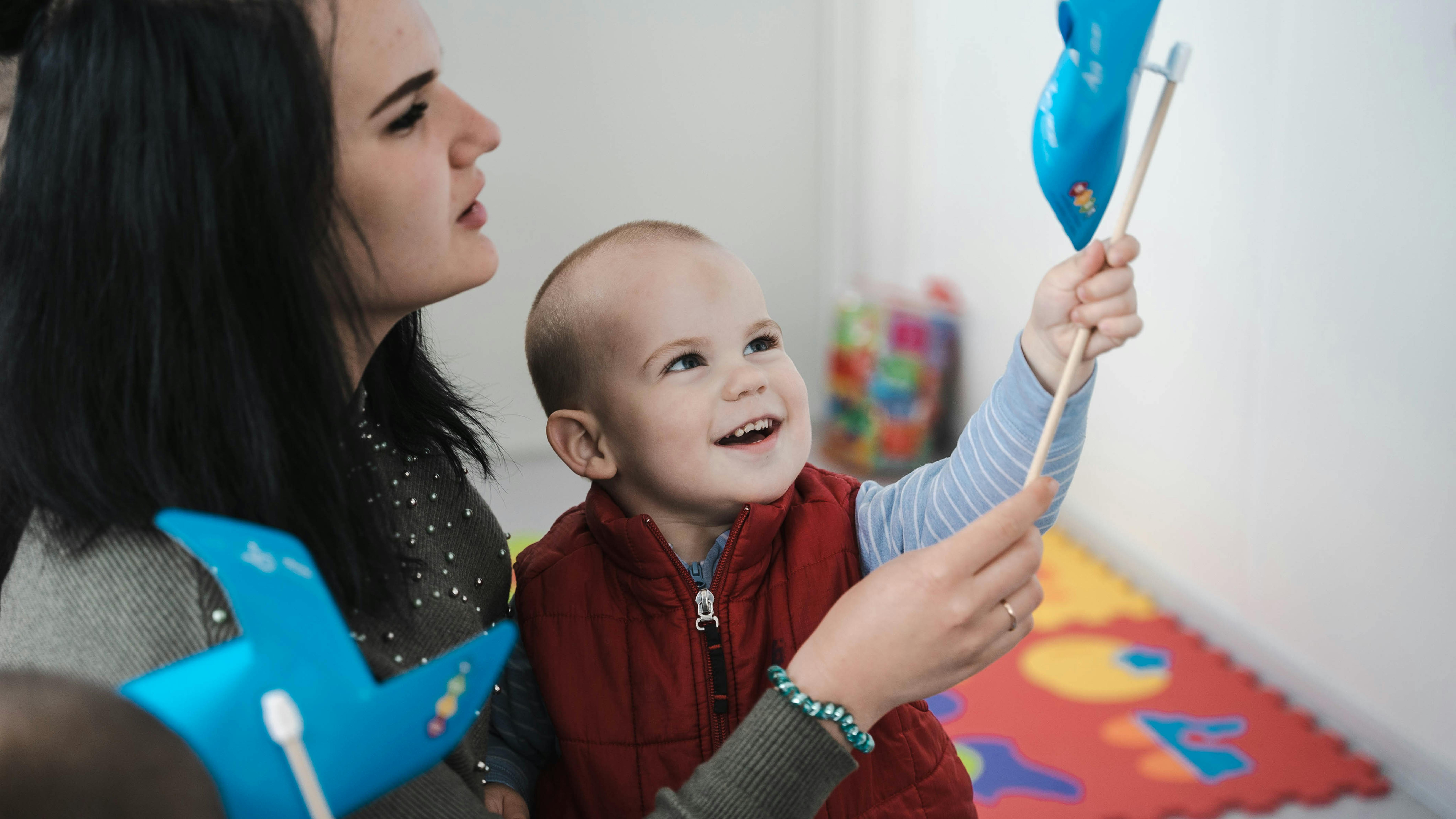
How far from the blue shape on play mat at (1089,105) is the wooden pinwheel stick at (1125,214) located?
2 cm

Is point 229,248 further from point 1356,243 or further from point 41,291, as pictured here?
point 1356,243

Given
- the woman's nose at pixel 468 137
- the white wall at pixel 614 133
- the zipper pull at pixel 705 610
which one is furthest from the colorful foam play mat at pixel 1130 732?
the white wall at pixel 614 133

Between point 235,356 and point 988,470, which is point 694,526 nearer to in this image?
point 988,470

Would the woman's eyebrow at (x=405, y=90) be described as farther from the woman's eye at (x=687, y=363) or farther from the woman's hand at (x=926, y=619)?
the woman's hand at (x=926, y=619)

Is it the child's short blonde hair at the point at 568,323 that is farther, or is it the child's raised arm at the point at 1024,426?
the child's short blonde hair at the point at 568,323

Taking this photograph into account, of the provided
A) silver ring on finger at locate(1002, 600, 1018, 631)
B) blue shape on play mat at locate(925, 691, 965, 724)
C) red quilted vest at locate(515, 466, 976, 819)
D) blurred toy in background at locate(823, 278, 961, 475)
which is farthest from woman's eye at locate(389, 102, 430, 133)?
blurred toy in background at locate(823, 278, 961, 475)

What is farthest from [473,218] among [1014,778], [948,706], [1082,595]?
[1082,595]

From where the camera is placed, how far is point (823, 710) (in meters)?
0.66

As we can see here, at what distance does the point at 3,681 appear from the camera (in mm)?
356

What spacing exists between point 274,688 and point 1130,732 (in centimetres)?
155

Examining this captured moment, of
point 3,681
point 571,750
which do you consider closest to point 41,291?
point 3,681

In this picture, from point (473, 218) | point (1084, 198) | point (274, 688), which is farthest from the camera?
point (473, 218)

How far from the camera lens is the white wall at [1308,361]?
1.41 metres

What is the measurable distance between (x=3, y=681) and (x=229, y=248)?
0.32 metres
